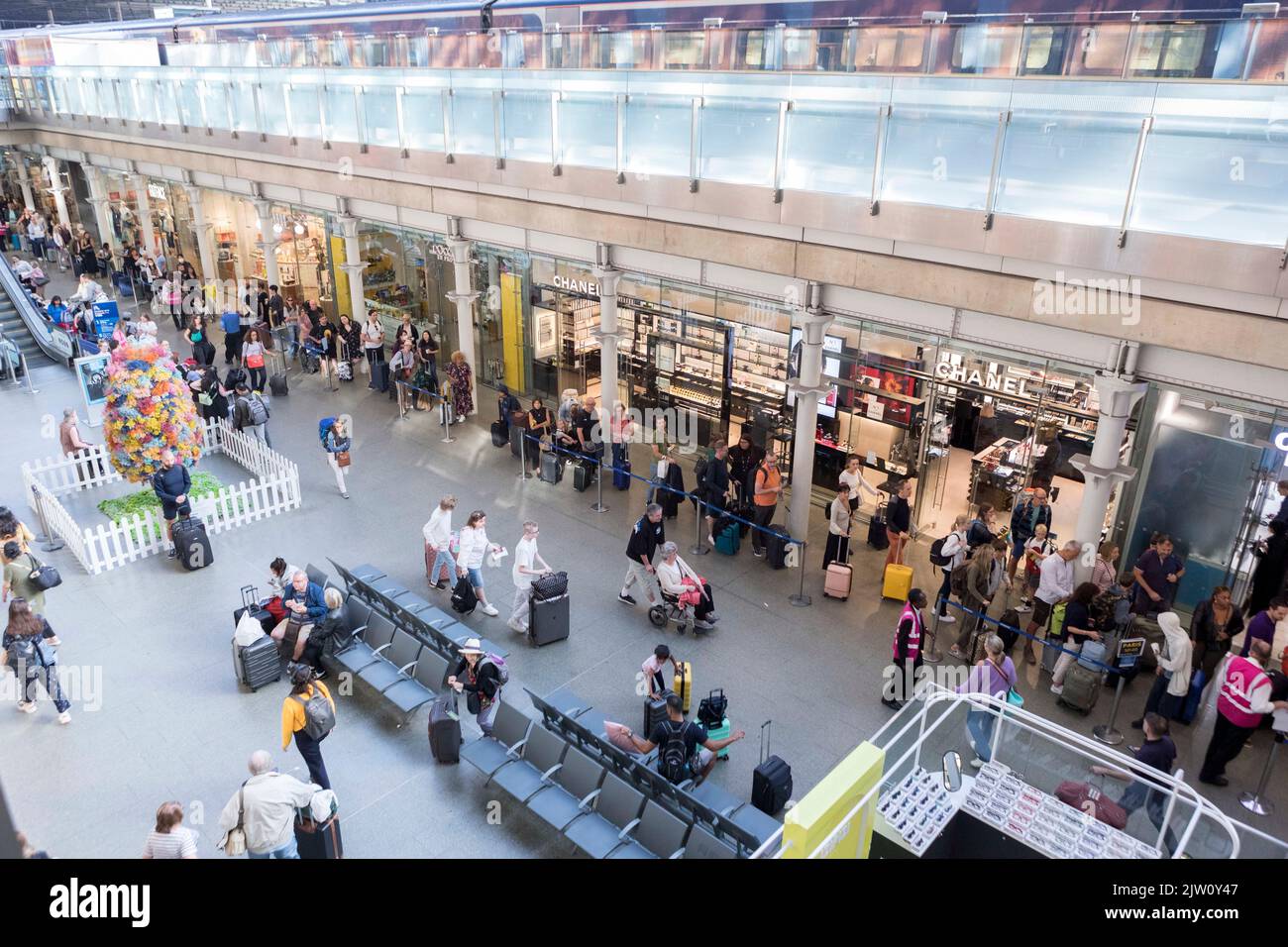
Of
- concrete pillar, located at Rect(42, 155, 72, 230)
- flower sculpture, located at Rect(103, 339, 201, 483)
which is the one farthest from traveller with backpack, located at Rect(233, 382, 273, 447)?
concrete pillar, located at Rect(42, 155, 72, 230)

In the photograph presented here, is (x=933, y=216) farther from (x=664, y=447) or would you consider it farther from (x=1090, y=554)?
(x=664, y=447)

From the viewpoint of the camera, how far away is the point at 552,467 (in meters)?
15.1

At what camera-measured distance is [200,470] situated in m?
15.0

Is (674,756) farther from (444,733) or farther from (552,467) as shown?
(552,467)

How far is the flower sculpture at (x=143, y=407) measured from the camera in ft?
39.4

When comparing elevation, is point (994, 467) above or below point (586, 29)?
below

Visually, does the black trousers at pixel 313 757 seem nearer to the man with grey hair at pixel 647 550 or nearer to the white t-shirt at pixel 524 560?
the white t-shirt at pixel 524 560

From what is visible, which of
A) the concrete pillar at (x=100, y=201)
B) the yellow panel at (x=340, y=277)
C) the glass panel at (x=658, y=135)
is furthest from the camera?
the concrete pillar at (x=100, y=201)

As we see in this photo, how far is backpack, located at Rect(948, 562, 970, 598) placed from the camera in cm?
1059

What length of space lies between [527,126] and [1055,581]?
9.86 meters

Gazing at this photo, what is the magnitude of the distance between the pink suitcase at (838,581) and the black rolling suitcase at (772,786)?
395cm

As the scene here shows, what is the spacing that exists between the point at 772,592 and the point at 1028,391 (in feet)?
13.7

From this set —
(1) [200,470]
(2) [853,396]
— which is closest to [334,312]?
(1) [200,470]

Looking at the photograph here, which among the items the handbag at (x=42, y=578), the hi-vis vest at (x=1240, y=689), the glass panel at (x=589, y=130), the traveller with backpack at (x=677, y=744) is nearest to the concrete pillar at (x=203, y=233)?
the glass panel at (x=589, y=130)
